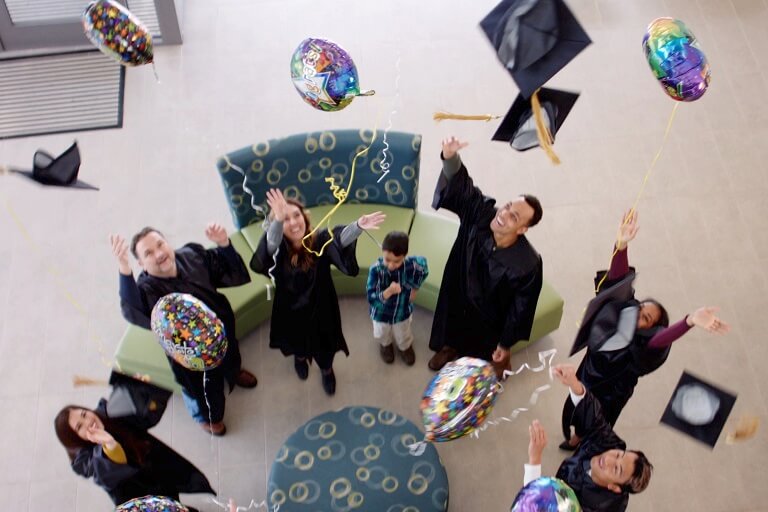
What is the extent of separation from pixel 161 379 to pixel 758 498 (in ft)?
9.57

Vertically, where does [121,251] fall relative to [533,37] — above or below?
below

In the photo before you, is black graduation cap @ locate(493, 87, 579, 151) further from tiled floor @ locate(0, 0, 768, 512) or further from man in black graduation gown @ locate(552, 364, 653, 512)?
tiled floor @ locate(0, 0, 768, 512)

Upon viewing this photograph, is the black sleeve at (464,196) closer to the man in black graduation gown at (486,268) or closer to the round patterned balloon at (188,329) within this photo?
the man in black graduation gown at (486,268)

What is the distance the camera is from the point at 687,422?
334cm

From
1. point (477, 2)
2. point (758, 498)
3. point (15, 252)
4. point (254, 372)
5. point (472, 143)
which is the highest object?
point (477, 2)

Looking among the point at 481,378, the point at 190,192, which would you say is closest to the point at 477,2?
the point at 190,192

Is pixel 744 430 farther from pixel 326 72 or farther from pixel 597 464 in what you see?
pixel 326 72

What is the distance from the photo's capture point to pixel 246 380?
4309 mm

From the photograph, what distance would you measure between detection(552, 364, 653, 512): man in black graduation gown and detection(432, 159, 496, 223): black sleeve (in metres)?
0.84

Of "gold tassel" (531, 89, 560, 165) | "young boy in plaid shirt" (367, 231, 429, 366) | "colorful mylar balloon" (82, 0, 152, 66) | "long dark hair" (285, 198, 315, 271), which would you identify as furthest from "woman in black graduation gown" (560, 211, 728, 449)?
"colorful mylar balloon" (82, 0, 152, 66)

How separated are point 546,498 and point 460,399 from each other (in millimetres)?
539

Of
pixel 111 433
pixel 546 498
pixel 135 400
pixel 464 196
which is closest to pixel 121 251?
pixel 135 400

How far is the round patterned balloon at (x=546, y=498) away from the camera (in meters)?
2.80

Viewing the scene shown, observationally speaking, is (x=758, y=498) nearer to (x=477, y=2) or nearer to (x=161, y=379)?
(x=161, y=379)
